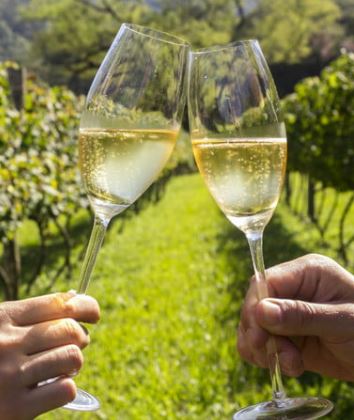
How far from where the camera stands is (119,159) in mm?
1400

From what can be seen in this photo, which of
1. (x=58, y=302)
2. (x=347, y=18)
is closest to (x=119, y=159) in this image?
(x=58, y=302)

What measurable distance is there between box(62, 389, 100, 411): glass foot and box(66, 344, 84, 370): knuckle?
0.19 m

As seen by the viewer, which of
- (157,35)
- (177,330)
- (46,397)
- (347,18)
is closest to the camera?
(46,397)

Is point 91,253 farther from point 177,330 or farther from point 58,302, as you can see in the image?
point 177,330

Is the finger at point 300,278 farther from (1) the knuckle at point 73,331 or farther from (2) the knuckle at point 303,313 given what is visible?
(1) the knuckle at point 73,331

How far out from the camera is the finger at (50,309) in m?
1.27

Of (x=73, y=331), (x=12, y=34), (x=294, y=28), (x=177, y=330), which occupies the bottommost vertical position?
(x=12, y=34)

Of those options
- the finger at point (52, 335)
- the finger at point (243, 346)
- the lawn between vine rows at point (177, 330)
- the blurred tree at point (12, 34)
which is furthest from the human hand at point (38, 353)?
the blurred tree at point (12, 34)

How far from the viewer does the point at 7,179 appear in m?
5.17

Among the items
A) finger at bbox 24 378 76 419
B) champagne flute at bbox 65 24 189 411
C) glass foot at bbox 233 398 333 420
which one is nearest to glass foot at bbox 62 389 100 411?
champagne flute at bbox 65 24 189 411

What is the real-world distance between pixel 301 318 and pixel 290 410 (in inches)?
9.1

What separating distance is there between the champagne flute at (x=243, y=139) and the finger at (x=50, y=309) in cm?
35

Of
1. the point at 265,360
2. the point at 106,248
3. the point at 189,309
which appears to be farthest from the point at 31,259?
the point at 265,360

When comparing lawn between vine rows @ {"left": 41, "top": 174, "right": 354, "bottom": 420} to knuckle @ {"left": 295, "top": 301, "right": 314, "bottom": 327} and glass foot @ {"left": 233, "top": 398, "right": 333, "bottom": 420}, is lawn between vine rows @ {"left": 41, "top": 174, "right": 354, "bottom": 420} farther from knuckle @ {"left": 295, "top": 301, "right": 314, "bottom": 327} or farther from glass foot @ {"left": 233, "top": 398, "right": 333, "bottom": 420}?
knuckle @ {"left": 295, "top": 301, "right": 314, "bottom": 327}
